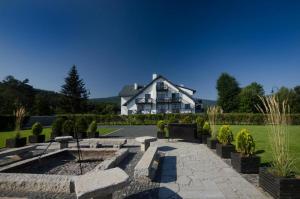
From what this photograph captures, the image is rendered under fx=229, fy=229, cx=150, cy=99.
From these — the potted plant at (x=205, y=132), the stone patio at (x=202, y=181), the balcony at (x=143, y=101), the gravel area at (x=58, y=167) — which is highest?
the balcony at (x=143, y=101)

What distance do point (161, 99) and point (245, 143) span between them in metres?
36.5

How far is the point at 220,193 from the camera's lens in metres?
3.92

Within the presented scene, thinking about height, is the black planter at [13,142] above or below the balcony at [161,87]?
below

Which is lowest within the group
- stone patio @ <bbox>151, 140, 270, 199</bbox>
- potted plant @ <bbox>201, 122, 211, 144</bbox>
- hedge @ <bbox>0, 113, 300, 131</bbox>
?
stone patio @ <bbox>151, 140, 270, 199</bbox>

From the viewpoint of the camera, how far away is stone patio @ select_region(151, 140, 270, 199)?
3869mm

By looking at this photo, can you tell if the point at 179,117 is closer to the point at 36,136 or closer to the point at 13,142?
the point at 36,136

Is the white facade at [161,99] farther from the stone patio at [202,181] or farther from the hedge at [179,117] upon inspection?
the stone patio at [202,181]

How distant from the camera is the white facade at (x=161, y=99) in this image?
135 feet

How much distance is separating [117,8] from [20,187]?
Result: 9.06 m

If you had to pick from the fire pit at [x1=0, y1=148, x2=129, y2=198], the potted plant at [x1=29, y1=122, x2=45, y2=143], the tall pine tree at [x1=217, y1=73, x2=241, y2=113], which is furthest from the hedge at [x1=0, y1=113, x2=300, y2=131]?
the tall pine tree at [x1=217, y1=73, x2=241, y2=113]

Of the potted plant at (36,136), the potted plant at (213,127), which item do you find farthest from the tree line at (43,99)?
the potted plant at (213,127)

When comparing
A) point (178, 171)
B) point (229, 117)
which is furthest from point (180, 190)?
point (229, 117)

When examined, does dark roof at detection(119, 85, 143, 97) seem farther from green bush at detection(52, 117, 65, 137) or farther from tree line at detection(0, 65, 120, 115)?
green bush at detection(52, 117, 65, 137)

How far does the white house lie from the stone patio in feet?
114
